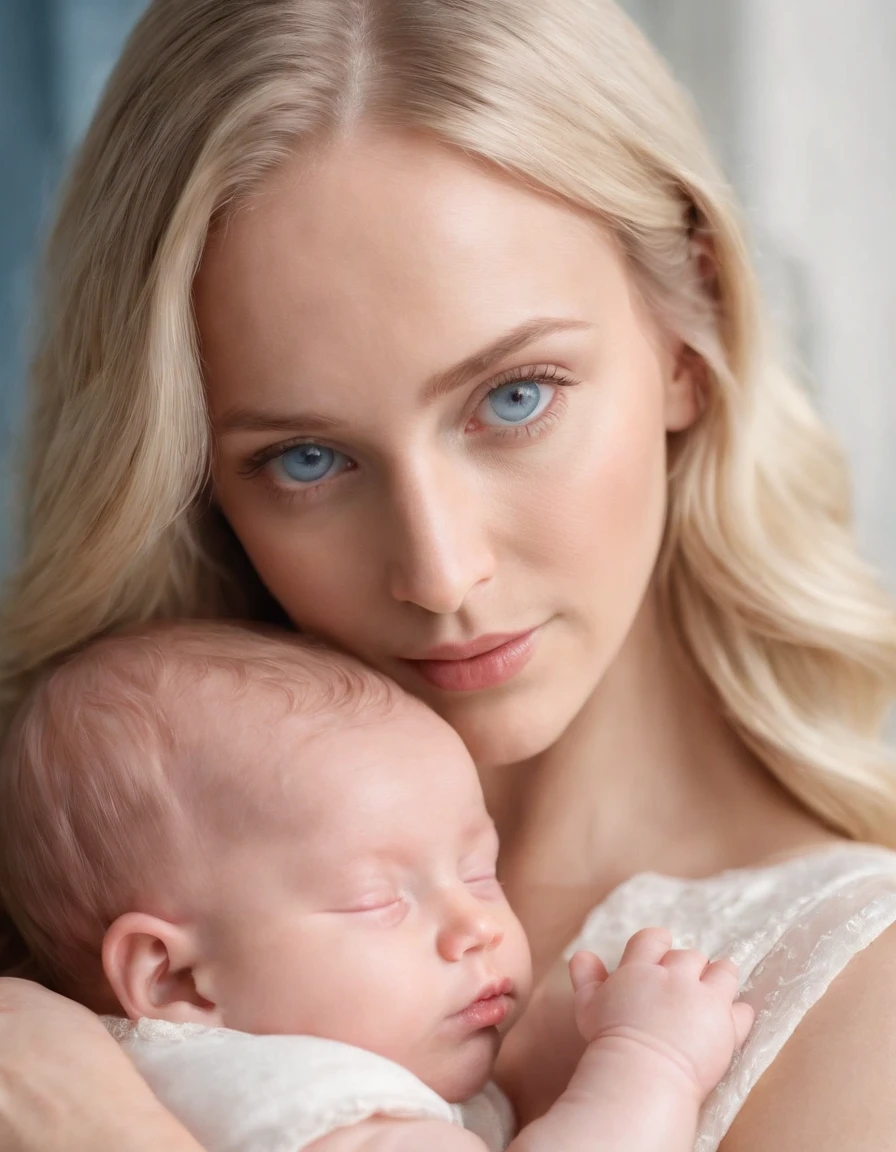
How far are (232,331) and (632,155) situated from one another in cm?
57

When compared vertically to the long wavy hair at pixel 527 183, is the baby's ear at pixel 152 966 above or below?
below

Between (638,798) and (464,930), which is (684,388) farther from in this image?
(464,930)

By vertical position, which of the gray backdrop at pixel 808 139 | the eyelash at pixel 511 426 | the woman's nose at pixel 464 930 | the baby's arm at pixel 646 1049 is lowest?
the baby's arm at pixel 646 1049

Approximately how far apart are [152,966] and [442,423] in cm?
70

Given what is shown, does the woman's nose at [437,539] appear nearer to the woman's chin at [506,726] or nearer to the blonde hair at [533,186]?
the woman's chin at [506,726]

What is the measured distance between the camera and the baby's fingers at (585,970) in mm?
1718

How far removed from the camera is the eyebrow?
170 cm

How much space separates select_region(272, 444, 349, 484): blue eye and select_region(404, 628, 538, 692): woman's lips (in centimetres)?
26

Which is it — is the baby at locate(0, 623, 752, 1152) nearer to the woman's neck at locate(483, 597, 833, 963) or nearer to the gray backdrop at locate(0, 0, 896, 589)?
the woman's neck at locate(483, 597, 833, 963)

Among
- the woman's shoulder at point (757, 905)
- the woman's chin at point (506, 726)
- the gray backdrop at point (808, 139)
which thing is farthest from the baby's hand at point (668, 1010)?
the gray backdrop at point (808, 139)

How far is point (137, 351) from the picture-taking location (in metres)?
1.84

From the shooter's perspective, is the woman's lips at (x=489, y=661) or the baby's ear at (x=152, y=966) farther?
the woman's lips at (x=489, y=661)

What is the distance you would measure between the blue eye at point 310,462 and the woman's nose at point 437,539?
13 centimetres

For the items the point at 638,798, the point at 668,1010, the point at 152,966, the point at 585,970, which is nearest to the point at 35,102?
the point at 638,798
